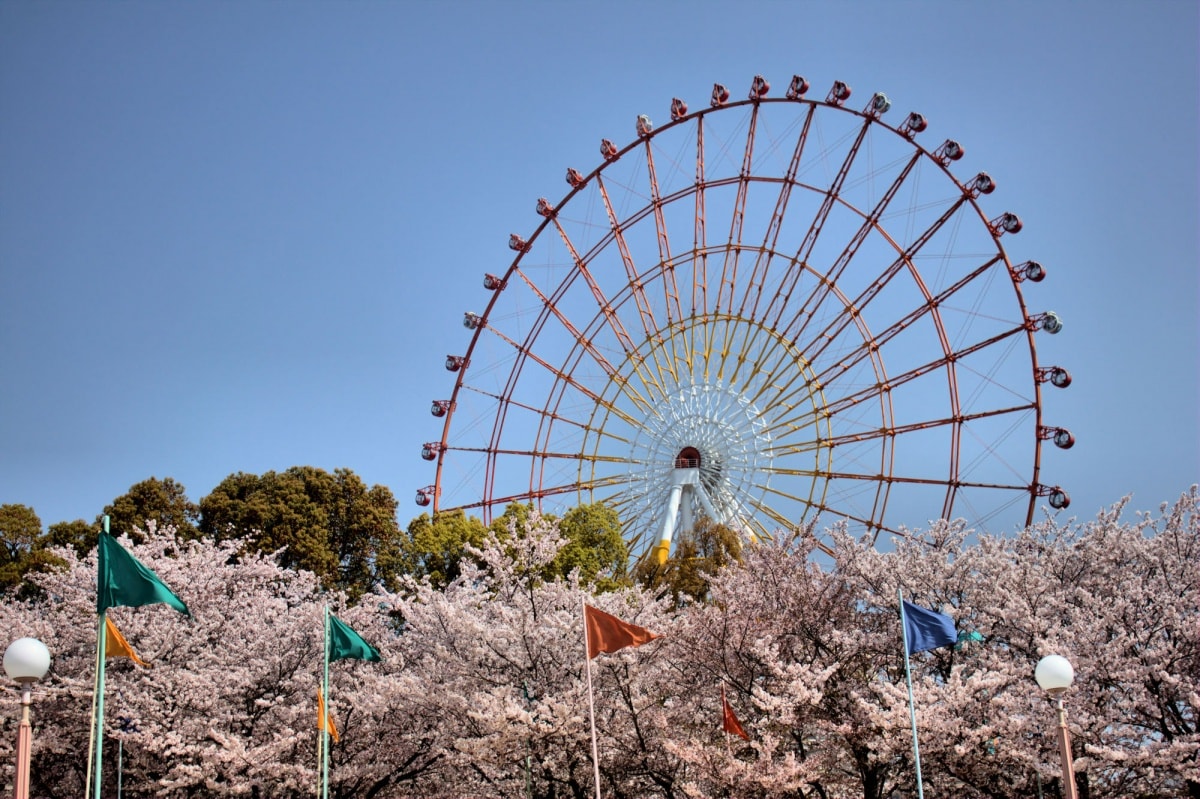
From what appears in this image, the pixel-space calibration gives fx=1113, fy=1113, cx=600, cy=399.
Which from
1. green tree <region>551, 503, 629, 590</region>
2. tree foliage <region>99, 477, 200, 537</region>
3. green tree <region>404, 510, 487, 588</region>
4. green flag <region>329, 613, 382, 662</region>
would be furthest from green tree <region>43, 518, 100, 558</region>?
green flag <region>329, 613, 382, 662</region>

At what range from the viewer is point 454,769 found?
23047 millimetres

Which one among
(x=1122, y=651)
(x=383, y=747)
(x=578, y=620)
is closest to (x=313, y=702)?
(x=383, y=747)

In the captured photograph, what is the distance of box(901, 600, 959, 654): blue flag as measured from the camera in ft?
55.5

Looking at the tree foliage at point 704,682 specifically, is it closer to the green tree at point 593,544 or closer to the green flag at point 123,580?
the green flag at point 123,580

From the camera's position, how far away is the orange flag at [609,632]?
660 inches

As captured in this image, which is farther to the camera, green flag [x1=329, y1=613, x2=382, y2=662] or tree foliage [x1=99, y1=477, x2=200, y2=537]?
tree foliage [x1=99, y1=477, x2=200, y2=537]

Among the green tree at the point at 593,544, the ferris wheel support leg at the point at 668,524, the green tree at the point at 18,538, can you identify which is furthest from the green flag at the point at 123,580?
the green tree at the point at 18,538

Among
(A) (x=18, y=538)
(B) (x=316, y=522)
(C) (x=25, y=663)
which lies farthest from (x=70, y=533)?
(C) (x=25, y=663)

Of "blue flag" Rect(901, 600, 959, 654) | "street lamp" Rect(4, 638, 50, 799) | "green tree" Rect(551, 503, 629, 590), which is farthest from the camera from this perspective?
"green tree" Rect(551, 503, 629, 590)

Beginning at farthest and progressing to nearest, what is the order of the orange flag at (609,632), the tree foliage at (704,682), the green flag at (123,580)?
the tree foliage at (704,682) < the orange flag at (609,632) < the green flag at (123,580)

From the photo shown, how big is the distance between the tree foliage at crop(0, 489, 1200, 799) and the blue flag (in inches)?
53.7

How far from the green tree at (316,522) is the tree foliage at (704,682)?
10961mm

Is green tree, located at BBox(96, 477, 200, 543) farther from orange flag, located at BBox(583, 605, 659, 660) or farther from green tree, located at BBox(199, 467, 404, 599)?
orange flag, located at BBox(583, 605, 659, 660)

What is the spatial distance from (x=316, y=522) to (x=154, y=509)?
→ 17.2 feet
